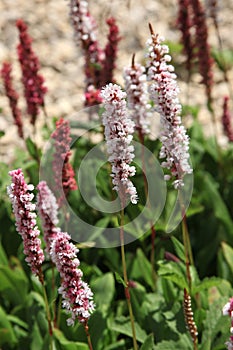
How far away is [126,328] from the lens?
345 centimetres

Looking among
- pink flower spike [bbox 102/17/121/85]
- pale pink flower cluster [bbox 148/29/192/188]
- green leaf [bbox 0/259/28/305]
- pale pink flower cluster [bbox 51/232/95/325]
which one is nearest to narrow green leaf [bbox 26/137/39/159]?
pink flower spike [bbox 102/17/121/85]

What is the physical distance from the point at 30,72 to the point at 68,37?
384cm

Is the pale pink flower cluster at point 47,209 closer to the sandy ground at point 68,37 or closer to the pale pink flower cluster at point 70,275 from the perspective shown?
the pale pink flower cluster at point 70,275

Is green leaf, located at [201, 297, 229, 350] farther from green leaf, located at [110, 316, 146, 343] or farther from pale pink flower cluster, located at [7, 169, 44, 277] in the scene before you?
pale pink flower cluster, located at [7, 169, 44, 277]

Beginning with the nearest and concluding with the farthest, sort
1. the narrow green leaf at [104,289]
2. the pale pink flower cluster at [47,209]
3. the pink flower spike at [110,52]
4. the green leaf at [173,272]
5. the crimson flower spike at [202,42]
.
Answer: the pale pink flower cluster at [47,209], the green leaf at [173,272], the narrow green leaf at [104,289], the pink flower spike at [110,52], the crimson flower spike at [202,42]

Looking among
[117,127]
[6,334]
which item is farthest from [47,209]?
[6,334]

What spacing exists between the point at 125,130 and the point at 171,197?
2.22 metres

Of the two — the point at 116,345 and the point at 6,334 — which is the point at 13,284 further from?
the point at 116,345

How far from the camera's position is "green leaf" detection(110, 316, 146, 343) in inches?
135

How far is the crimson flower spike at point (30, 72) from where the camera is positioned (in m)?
4.10

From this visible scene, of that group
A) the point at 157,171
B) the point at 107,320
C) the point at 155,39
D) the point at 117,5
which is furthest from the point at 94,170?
the point at 117,5

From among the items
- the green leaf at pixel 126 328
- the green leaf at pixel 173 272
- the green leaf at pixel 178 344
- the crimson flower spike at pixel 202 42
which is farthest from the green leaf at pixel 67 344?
the crimson flower spike at pixel 202 42

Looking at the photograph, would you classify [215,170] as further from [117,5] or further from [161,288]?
[117,5]

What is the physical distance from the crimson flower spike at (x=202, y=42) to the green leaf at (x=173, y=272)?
158cm
